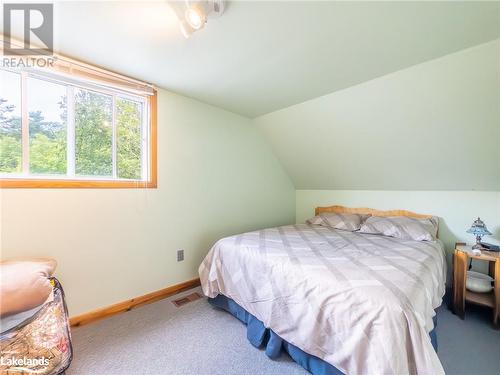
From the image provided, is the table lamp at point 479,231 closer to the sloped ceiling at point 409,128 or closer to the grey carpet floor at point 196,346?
the sloped ceiling at point 409,128

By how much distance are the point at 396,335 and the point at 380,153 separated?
2.18 meters

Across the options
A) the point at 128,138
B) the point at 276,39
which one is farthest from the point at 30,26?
the point at 276,39

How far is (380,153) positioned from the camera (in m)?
2.66

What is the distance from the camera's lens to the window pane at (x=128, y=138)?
2156 mm

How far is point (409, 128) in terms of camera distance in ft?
7.39

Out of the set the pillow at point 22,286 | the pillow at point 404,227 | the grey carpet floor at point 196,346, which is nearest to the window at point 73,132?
the pillow at point 22,286

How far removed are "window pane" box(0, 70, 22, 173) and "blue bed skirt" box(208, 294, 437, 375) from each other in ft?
6.76

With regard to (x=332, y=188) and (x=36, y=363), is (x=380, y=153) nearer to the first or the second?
(x=332, y=188)

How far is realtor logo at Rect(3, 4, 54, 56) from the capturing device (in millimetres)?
1350

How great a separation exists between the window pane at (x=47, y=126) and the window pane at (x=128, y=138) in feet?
1.37

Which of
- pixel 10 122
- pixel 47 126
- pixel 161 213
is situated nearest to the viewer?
pixel 10 122

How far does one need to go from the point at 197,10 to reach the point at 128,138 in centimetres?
145

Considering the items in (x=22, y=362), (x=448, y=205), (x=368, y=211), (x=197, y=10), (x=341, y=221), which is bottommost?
(x=22, y=362)

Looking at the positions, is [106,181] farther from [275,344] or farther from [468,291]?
[468,291]
